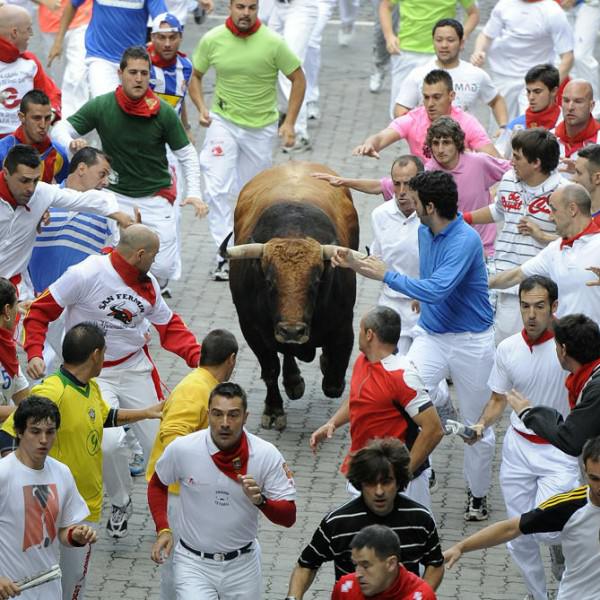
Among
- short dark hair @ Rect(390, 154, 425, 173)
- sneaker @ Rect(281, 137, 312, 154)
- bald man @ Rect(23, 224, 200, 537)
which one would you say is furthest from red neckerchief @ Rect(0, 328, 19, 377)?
sneaker @ Rect(281, 137, 312, 154)

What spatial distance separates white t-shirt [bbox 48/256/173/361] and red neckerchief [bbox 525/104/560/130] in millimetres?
4669

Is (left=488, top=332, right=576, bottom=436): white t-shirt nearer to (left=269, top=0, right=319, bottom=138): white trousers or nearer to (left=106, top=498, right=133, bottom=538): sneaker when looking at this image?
(left=106, top=498, right=133, bottom=538): sneaker

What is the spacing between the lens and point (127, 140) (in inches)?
536

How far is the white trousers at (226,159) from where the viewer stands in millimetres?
15508

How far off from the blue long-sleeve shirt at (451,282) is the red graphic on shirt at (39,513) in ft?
9.73

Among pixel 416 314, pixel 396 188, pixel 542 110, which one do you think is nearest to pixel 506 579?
pixel 416 314

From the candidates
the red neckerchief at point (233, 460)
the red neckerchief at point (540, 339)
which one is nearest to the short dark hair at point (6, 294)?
the red neckerchief at point (233, 460)

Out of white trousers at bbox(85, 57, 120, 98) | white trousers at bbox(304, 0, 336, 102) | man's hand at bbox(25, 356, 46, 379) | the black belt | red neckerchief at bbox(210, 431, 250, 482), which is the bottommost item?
white trousers at bbox(304, 0, 336, 102)

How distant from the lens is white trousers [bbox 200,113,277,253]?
15508 millimetres

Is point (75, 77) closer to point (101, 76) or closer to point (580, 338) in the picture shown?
point (101, 76)

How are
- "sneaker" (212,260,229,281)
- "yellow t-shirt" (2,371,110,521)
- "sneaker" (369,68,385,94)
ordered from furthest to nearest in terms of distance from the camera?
1. "sneaker" (369,68,385,94)
2. "sneaker" (212,260,229,281)
3. "yellow t-shirt" (2,371,110,521)

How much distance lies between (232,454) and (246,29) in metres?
7.65

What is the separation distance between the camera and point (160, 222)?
13930mm

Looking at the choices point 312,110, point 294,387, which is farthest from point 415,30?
point 294,387
